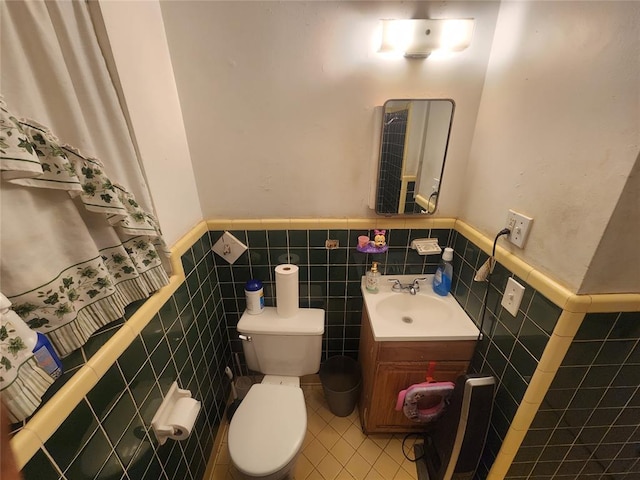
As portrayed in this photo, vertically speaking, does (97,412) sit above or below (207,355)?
above

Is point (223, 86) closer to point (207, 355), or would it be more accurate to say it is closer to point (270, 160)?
point (270, 160)

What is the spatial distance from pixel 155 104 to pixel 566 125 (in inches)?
52.9

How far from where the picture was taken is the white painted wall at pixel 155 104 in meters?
0.76

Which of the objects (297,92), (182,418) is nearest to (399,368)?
(182,418)

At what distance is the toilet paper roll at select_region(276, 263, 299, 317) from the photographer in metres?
1.32

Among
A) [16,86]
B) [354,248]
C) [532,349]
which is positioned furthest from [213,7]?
[532,349]

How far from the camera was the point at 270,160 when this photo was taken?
1243 mm

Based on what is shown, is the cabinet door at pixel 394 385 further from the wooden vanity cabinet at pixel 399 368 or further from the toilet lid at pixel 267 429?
the toilet lid at pixel 267 429

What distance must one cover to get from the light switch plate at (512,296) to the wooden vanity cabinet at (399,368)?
0.28 meters

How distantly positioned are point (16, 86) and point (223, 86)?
0.74 meters

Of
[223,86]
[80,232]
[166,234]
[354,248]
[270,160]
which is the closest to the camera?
[80,232]

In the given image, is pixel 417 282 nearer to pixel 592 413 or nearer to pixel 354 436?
pixel 592 413

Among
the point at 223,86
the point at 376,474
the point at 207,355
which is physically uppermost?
the point at 223,86

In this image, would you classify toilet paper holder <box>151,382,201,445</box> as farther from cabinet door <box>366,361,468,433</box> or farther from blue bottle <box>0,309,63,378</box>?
cabinet door <box>366,361,468,433</box>
